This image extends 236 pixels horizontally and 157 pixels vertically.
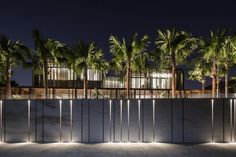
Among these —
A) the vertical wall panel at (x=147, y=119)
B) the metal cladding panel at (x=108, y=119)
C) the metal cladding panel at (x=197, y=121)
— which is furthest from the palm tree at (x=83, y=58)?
the metal cladding panel at (x=197, y=121)

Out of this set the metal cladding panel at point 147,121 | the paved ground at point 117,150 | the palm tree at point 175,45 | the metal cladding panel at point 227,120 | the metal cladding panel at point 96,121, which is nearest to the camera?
the paved ground at point 117,150

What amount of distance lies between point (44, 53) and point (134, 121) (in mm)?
13012

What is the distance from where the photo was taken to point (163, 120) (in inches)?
936

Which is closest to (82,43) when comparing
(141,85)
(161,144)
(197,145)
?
(161,144)

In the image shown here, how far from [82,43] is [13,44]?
7952 mm

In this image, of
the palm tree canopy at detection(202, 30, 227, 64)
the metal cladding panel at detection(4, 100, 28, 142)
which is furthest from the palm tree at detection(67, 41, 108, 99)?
the palm tree canopy at detection(202, 30, 227, 64)

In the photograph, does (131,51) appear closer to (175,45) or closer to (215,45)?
(175,45)

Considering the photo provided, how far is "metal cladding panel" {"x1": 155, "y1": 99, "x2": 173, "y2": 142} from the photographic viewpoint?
23688mm

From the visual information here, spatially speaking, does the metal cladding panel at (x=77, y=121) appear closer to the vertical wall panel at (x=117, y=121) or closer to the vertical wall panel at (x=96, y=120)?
the vertical wall panel at (x=96, y=120)

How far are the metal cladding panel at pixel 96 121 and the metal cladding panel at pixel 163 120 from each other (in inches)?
203

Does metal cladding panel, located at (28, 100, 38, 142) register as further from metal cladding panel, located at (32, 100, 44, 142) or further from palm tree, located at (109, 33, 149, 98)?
palm tree, located at (109, 33, 149, 98)

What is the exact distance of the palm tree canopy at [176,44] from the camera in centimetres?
2989

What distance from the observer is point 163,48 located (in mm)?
30422

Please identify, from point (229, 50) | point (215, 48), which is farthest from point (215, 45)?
point (229, 50)
